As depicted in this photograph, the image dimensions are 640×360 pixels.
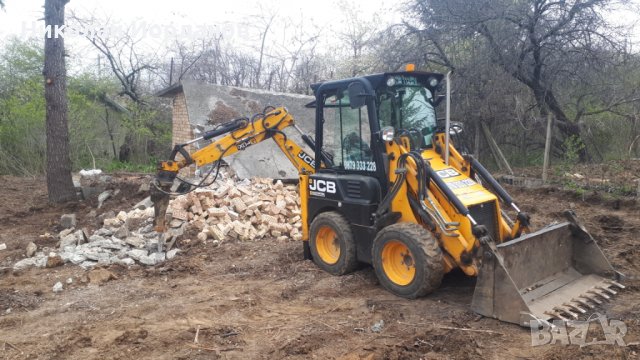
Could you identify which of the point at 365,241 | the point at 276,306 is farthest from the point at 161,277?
the point at 365,241

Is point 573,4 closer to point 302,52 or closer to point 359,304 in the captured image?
point 359,304

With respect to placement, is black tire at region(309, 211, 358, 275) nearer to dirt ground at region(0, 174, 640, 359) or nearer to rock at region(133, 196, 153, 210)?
dirt ground at region(0, 174, 640, 359)

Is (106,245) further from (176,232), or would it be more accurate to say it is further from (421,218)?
(421,218)

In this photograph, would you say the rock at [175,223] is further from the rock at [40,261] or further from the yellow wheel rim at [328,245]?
the yellow wheel rim at [328,245]

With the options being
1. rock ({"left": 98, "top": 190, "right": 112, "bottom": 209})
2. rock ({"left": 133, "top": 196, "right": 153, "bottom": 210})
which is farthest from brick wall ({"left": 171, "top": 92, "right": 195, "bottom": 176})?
rock ({"left": 133, "top": 196, "right": 153, "bottom": 210})

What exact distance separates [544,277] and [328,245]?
2.39 m

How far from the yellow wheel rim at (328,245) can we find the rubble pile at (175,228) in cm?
169

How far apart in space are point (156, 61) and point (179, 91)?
37.1ft

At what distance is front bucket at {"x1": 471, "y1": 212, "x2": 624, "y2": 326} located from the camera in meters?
4.07

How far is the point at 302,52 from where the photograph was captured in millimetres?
23344

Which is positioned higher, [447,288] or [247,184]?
[247,184]

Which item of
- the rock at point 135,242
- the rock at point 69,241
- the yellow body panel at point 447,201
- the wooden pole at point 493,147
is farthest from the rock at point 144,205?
the wooden pole at point 493,147

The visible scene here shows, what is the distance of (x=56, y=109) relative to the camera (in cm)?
1010

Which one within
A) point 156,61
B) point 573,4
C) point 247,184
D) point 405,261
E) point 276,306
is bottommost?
point 276,306
